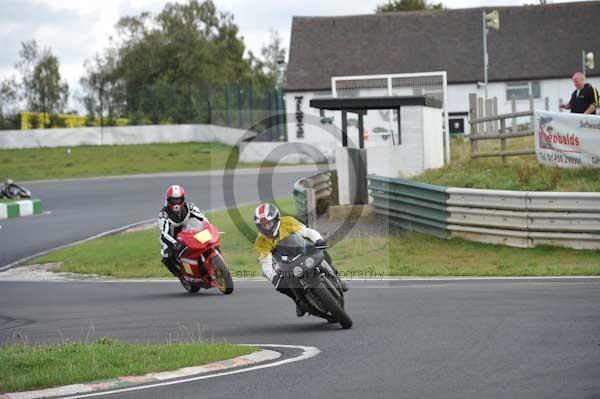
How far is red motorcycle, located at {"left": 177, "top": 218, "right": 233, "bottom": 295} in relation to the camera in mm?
15766

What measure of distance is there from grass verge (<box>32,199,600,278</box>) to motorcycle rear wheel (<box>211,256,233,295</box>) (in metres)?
2.82

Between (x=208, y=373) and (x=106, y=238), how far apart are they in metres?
17.1

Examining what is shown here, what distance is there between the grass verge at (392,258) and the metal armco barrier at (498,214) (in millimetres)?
191

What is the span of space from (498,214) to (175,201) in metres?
5.77

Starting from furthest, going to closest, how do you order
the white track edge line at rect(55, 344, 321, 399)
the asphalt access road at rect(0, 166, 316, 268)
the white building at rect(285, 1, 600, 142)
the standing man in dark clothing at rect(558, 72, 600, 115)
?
the white building at rect(285, 1, 600, 142)
the asphalt access road at rect(0, 166, 316, 268)
the standing man in dark clothing at rect(558, 72, 600, 115)
the white track edge line at rect(55, 344, 321, 399)

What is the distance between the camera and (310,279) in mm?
11344

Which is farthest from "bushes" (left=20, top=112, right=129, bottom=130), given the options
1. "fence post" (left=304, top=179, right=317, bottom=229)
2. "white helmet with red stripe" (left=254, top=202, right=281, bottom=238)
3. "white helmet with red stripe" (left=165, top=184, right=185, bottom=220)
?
"white helmet with red stripe" (left=254, top=202, right=281, bottom=238)

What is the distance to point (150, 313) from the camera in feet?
45.9

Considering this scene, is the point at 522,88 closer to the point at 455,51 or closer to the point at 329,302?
the point at 455,51

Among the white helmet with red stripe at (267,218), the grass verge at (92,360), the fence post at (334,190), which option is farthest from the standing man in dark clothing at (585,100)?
the grass verge at (92,360)

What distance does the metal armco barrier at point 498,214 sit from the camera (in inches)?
688

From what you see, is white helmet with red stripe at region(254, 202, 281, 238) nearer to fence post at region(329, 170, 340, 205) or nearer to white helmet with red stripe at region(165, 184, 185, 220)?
white helmet with red stripe at region(165, 184, 185, 220)

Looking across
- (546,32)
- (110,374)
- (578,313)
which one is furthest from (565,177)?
(546,32)

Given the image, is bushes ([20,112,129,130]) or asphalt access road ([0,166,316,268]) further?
bushes ([20,112,129,130])
